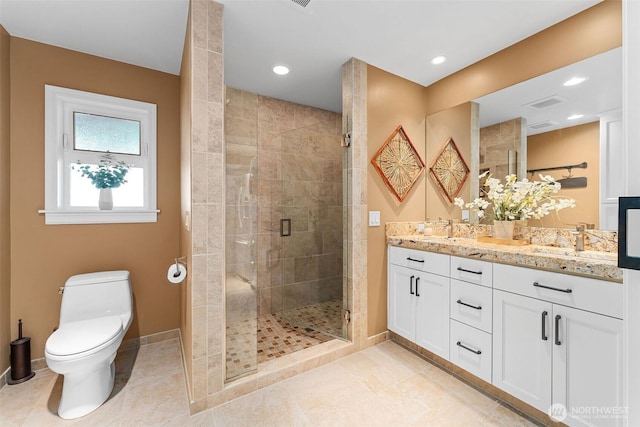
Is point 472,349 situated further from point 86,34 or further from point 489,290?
point 86,34

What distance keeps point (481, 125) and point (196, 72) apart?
222 cm

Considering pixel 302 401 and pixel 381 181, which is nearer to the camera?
pixel 302 401

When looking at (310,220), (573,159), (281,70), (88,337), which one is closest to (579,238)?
(573,159)

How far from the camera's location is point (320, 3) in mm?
1603

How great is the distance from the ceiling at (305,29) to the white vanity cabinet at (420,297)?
1.60 meters

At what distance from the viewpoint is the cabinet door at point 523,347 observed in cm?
140

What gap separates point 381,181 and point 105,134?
2.42 meters

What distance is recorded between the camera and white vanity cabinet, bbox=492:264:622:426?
47.5 inches

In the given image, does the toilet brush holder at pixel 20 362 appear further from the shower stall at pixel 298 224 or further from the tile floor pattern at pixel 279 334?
the shower stall at pixel 298 224

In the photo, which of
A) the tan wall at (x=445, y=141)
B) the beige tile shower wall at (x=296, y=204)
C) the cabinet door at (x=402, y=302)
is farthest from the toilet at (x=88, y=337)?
the tan wall at (x=445, y=141)

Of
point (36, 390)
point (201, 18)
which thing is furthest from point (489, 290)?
point (36, 390)

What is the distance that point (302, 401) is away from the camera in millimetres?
1681

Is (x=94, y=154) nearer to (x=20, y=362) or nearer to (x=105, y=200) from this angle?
(x=105, y=200)

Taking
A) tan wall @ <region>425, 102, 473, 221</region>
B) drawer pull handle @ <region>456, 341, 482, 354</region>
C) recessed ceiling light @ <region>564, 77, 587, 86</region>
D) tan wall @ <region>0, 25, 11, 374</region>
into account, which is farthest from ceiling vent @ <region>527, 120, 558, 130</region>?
tan wall @ <region>0, 25, 11, 374</region>
